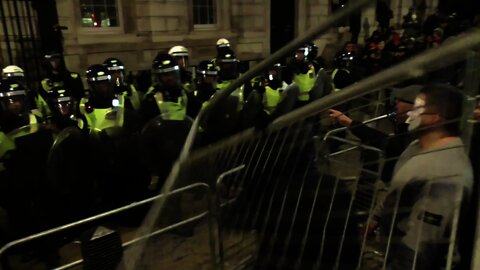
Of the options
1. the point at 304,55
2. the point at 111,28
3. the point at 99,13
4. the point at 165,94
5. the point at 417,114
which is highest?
the point at 99,13

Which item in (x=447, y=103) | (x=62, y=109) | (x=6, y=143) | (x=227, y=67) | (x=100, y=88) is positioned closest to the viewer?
(x=447, y=103)

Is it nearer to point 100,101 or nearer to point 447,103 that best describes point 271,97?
point 100,101

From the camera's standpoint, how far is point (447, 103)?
127cm

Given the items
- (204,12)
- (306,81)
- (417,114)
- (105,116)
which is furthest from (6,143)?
(204,12)

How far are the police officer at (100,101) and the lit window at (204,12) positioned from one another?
6.65 meters

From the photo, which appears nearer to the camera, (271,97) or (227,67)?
(271,97)

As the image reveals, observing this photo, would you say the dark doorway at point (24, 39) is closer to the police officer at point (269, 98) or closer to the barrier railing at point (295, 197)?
the police officer at point (269, 98)

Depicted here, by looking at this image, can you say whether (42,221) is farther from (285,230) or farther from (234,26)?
(234,26)

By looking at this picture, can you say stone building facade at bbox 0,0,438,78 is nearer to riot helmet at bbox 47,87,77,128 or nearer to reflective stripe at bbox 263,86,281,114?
reflective stripe at bbox 263,86,281,114

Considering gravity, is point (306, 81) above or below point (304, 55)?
below

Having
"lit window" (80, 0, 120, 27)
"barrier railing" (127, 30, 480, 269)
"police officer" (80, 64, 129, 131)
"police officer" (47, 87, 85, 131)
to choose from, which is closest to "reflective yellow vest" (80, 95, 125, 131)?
"police officer" (80, 64, 129, 131)

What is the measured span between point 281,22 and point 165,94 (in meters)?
9.00

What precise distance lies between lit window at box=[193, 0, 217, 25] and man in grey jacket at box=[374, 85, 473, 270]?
9662 millimetres

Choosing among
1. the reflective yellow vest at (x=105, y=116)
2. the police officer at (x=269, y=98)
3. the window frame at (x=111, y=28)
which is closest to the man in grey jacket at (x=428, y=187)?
the police officer at (x=269, y=98)
